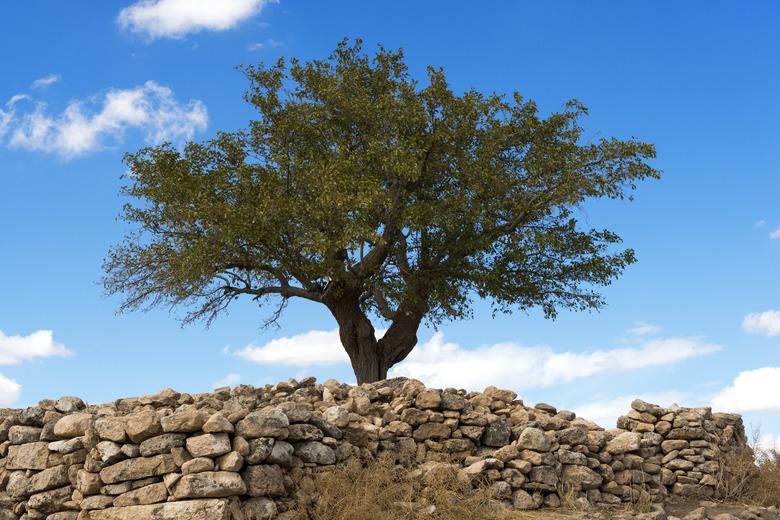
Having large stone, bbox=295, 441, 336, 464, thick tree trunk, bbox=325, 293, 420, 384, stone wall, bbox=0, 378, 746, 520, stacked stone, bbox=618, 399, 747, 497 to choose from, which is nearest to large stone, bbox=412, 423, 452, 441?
stone wall, bbox=0, 378, 746, 520

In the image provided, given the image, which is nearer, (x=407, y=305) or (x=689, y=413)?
(x=689, y=413)

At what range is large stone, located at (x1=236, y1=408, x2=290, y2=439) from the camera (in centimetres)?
1034

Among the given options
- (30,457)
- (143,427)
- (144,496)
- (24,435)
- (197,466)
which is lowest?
(144,496)

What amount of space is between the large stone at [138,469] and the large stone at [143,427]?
28 cm

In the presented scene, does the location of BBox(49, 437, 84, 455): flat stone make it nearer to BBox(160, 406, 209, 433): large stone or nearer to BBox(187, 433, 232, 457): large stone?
BBox(160, 406, 209, 433): large stone

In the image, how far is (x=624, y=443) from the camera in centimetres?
1383

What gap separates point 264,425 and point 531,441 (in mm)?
4369

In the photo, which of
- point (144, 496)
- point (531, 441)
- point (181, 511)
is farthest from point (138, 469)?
point (531, 441)

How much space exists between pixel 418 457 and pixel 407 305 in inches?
344

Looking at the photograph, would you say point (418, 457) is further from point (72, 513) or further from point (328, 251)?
point (328, 251)

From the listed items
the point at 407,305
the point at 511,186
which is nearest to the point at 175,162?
the point at 407,305

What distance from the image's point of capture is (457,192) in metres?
20.5

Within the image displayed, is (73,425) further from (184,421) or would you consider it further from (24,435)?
(184,421)

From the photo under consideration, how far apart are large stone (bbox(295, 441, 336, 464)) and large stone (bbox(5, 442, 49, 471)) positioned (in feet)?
12.8
